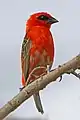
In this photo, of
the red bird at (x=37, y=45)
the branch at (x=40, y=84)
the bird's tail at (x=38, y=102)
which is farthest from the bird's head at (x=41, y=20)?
the branch at (x=40, y=84)

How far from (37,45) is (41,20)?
0.07 m

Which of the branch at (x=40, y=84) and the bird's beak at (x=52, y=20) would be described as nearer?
the branch at (x=40, y=84)

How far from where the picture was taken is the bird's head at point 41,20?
57cm

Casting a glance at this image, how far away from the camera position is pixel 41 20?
591 mm

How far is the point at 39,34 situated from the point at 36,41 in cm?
2

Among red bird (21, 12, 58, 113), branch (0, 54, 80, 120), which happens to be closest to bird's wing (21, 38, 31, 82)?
red bird (21, 12, 58, 113)

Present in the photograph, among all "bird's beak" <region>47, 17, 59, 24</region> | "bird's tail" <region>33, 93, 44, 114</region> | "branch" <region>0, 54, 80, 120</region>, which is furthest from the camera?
"bird's beak" <region>47, 17, 59, 24</region>

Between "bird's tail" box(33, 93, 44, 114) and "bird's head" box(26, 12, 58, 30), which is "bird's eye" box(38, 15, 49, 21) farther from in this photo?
"bird's tail" box(33, 93, 44, 114)

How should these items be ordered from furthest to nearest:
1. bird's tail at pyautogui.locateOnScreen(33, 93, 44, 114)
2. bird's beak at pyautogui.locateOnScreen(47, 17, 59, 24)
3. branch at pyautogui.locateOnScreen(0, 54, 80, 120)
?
1. bird's beak at pyautogui.locateOnScreen(47, 17, 59, 24)
2. bird's tail at pyautogui.locateOnScreen(33, 93, 44, 114)
3. branch at pyautogui.locateOnScreen(0, 54, 80, 120)

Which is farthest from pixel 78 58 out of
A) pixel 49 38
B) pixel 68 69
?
pixel 49 38

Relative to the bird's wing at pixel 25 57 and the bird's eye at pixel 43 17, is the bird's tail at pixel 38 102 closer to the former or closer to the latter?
the bird's wing at pixel 25 57

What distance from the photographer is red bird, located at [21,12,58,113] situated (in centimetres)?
51

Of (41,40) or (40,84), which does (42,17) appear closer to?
(41,40)

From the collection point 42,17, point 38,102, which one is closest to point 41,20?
point 42,17
